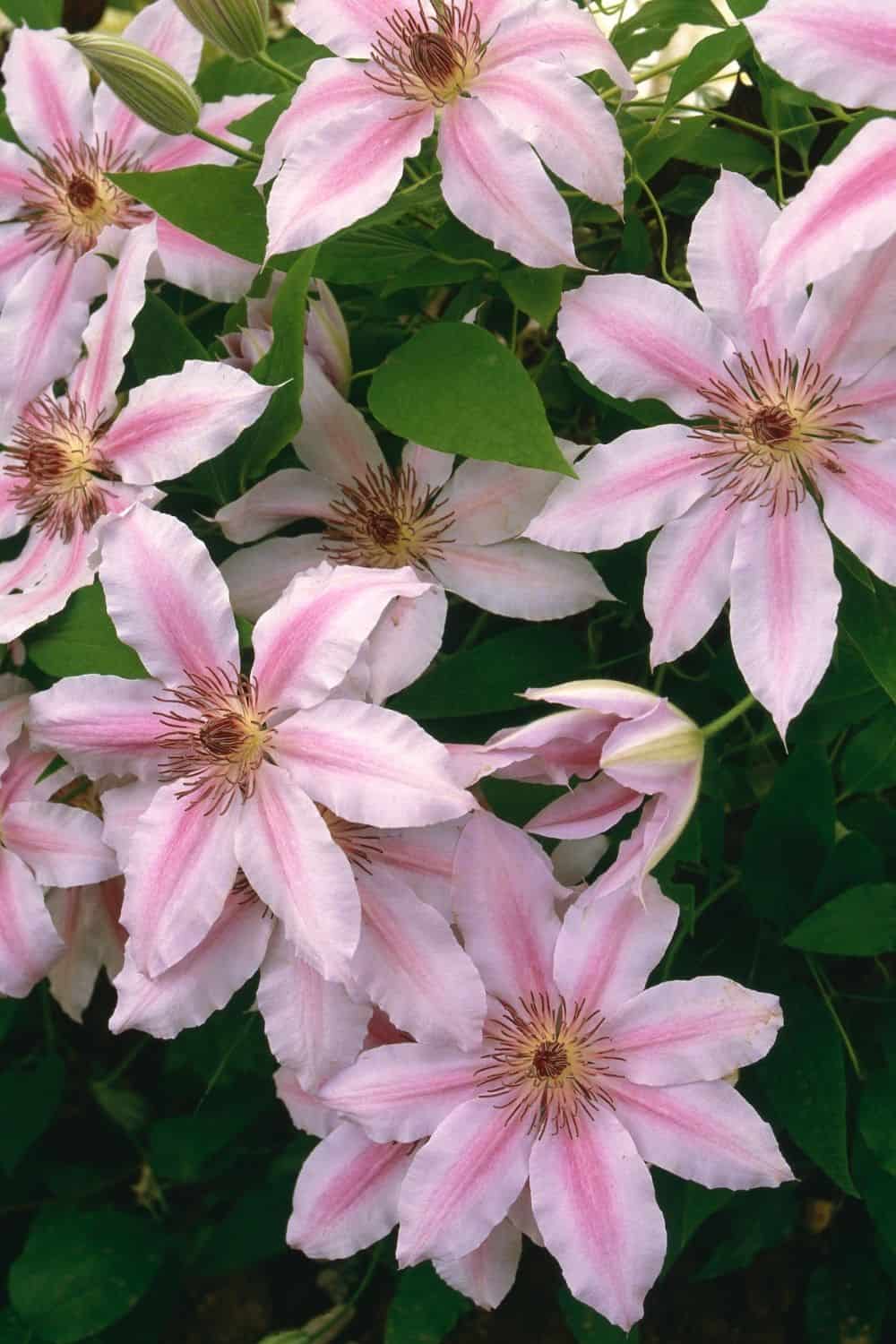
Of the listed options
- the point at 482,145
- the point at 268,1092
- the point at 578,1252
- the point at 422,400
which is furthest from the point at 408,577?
the point at 268,1092

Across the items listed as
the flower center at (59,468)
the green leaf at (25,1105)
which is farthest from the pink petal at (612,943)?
the green leaf at (25,1105)

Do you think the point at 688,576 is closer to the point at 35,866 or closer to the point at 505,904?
the point at 505,904

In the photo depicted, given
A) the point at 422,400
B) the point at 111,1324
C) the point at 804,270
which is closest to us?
the point at 804,270

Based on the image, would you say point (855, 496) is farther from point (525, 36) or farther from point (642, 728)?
point (525, 36)

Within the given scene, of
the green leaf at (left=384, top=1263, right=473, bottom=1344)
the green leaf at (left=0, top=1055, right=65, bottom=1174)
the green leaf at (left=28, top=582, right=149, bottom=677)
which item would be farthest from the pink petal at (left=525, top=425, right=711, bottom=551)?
the green leaf at (left=0, top=1055, right=65, bottom=1174)

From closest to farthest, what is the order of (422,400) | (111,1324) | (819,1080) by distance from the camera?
(422,400), (819,1080), (111,1324)

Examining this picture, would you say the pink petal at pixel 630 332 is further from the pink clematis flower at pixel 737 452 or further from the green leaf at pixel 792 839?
the green leaf at pixel 792 839
